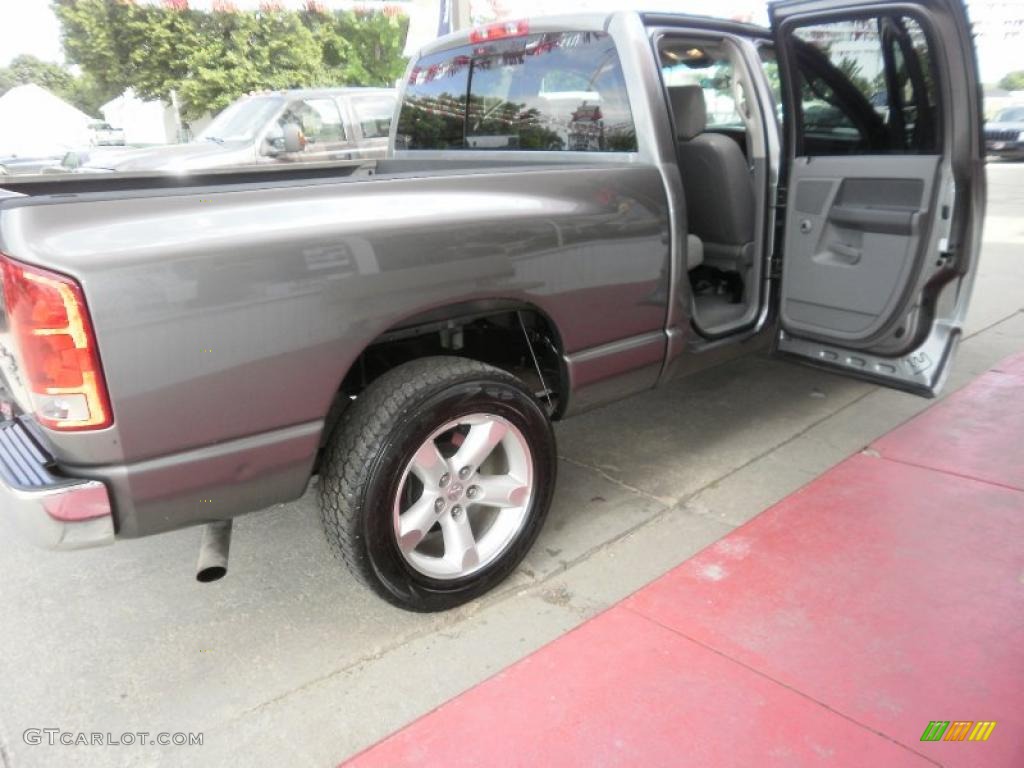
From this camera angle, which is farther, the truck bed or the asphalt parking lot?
the asphalt parking lot

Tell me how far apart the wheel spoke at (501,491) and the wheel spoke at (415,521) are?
180 millimetres

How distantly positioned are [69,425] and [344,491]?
2.40ft

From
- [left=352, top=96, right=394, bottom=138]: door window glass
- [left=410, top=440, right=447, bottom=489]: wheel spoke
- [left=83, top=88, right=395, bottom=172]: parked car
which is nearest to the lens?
[left=410, top=440, right=447, bottom=489]: wheel spoke

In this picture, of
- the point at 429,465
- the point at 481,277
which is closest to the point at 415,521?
the point at 429,465

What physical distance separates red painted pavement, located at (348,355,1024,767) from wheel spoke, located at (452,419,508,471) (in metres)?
0.64

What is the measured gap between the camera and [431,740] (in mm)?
2047

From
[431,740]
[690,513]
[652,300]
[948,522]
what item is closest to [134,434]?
[431,740]

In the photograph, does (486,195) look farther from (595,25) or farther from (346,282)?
(595,25)

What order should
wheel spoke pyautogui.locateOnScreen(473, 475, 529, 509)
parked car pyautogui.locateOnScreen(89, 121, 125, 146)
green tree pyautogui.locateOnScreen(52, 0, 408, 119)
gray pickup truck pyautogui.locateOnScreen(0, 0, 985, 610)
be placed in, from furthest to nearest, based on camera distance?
1. parked car pyautogui.locateOnScreen(89, 121, 125, 146)
2. green tree pyautogui.locateOnScreen(52, 0, 408, 119)
3. wheel spoke pyautogui.locateOnScreen(473, 475, 529, 509)
4. gray pickup truck pyautogui.locateOnScreen(0, 0, 985, 610)

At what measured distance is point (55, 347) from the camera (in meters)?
1.72

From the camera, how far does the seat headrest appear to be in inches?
139

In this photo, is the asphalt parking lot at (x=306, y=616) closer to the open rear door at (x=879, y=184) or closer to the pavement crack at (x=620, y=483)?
the pavement crack at (x=620, y=483)

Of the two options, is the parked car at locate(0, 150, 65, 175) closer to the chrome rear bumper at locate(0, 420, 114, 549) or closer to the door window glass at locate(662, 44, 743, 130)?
the door window glass at locate(662, 44, 743, 130)

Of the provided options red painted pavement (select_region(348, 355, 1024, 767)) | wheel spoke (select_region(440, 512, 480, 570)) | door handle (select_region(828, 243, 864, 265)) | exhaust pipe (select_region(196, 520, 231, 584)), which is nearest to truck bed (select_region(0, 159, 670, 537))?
exhaust pipe (select_region(196, 520, 231, 584))
